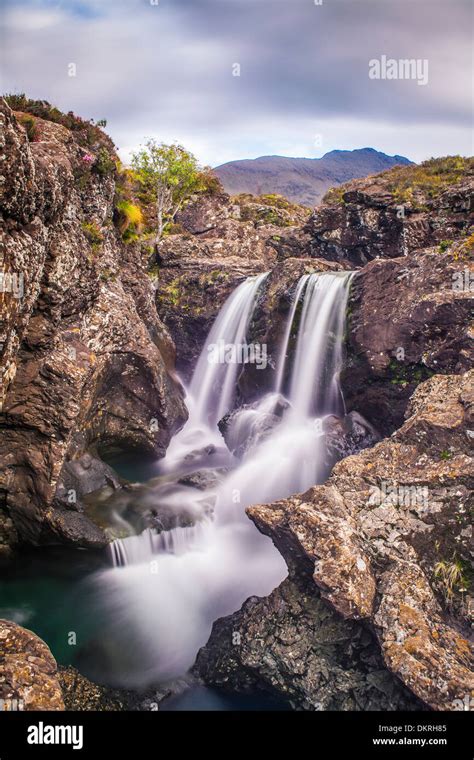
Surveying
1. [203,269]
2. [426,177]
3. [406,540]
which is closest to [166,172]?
[203,269]

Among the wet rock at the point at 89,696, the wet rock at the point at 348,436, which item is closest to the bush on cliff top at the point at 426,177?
the wet rock at the point at 348,436

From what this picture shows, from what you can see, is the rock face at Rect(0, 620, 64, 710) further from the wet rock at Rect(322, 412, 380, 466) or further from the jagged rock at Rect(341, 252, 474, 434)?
the jagged rock at Rect(341, 252, 474, 434)

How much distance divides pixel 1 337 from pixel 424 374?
1145 cm

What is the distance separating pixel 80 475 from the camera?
42.4 ft

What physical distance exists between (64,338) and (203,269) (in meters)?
14.1

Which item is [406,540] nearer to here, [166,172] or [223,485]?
[223,485]

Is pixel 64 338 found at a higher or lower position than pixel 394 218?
lower

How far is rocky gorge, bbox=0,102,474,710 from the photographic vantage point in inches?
274

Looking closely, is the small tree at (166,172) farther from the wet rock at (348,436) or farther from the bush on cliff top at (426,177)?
the wet rock at (348,436)

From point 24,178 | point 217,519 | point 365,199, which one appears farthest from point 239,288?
point 24,178

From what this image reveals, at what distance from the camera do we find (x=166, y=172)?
3319 cm

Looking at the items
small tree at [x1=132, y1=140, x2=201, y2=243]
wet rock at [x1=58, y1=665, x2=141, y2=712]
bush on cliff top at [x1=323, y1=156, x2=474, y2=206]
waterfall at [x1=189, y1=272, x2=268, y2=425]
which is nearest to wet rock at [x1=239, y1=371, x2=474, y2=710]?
wet rock at [x1=58, y1=665, x2=141, y2=712]
